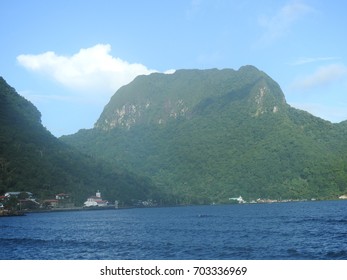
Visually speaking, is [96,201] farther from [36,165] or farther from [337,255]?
[337,255]

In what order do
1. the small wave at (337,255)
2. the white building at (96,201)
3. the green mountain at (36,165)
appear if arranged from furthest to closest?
the white building at (96,201)
the green mountain at (36,165)
the small wave at (337,255)

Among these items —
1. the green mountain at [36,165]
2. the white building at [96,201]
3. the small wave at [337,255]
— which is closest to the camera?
the small wave at [337,255]

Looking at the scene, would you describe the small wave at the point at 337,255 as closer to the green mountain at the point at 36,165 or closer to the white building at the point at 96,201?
the green mountain at the point at 36,165

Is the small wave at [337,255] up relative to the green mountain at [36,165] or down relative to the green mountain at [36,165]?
down

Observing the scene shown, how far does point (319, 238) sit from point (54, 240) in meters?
33.4

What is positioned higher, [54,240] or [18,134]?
[18,134]

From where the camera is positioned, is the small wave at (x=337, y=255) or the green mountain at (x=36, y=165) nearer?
the small wave at (x=337, y=255)

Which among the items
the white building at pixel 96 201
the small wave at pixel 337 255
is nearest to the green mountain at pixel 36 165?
the white building at pixel 96 201

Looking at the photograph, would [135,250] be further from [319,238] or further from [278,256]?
[319,238]

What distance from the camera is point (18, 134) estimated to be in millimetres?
176000

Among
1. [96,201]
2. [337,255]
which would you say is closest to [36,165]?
[96,201]

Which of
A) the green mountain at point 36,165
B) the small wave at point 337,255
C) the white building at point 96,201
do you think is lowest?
the small wave at point 337,255

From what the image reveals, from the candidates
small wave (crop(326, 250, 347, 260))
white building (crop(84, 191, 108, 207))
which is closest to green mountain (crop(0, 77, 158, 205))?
white building (crop(84, 191, 108, 207))
